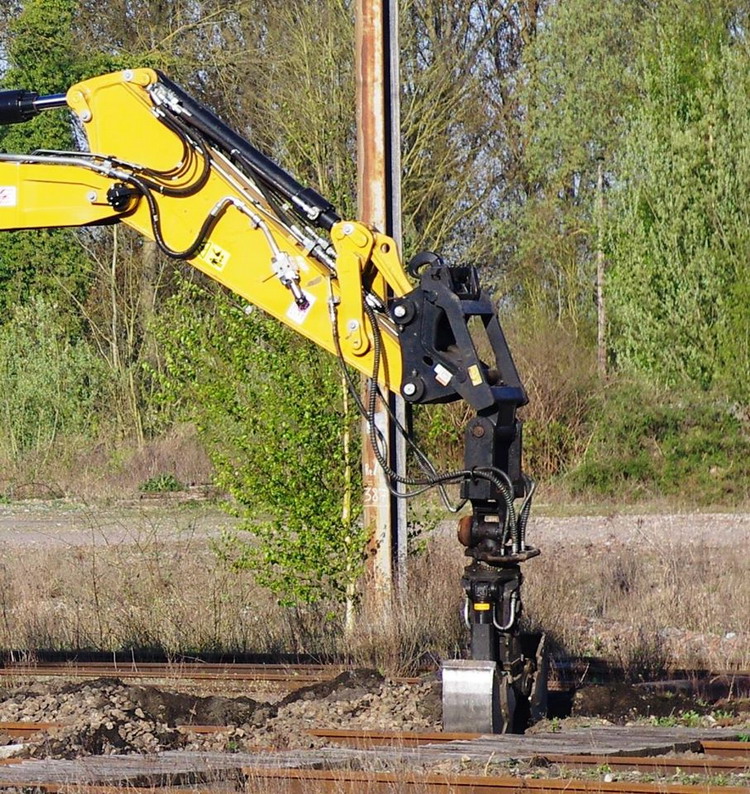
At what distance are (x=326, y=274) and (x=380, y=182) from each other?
3.74m

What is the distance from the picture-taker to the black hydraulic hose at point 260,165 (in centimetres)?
800

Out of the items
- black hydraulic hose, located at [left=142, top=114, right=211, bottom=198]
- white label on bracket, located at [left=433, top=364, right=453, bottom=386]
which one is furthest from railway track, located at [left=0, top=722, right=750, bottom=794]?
black hydraulic hose, located at [left=142, top=114, right=211, bottom=198]

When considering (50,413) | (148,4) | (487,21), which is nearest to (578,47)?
(487,21)

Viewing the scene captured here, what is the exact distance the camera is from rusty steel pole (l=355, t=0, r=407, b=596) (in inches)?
455

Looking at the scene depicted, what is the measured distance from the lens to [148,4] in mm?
34906

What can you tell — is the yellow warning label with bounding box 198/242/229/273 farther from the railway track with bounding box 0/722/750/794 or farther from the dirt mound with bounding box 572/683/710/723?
the dirt mound with bounding box 572/683/710/723

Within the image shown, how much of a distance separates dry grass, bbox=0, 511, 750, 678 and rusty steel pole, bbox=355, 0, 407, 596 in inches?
16.6

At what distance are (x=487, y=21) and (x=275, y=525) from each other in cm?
2780

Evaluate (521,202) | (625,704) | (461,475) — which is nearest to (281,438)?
(625,704)

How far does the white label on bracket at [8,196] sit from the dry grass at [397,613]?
4.15 meters

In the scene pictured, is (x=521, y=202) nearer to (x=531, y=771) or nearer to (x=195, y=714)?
(x=195, y=714)

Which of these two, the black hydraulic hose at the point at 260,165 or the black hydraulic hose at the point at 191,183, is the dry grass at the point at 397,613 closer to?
the black hydraulic hose at the point at 260,165

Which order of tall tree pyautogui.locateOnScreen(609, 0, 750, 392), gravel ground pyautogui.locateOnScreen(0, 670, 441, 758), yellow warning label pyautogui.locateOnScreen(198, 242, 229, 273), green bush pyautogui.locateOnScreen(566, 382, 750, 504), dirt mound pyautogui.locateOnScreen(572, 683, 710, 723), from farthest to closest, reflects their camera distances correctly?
tall tree pyautogui.locateOnScreen(609, 0, 750, 392) < green bush pyautogui.locateOnScreen(566, 382, 750, 504) < dirt mound pyautogui.locateOnScreen(572, 683, 710, 723) < yellow warning label pyautogui.locateOnScreen(198, 242, 229, 273) < gravel ground pyautogui.locateOnScreen(0, 670, 441, 758)

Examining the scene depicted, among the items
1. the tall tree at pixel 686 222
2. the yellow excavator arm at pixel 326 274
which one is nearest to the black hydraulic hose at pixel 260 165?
the yellow excavator arm at pixel 326 274
